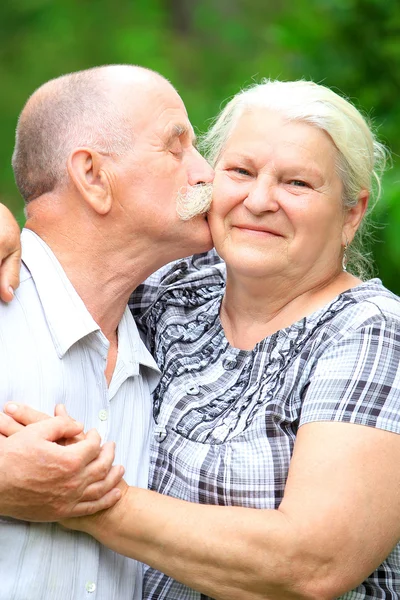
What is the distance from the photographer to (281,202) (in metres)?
2.72

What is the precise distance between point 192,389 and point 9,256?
70 centimetres

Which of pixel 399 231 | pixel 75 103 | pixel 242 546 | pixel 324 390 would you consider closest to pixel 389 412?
pixel 324 390

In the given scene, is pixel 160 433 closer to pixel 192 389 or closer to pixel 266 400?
pixel 192 389

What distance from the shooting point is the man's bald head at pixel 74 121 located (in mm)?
2680

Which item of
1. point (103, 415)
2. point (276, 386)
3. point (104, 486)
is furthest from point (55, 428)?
point (276, 386)

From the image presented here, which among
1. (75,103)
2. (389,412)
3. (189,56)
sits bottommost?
(189,56)

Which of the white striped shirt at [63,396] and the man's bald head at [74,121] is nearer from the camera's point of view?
the white striped shirt at [63,396]

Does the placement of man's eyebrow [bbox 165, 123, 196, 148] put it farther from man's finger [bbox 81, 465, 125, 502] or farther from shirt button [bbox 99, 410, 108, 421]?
man's finger [bbox 81, 465, 125, 502]

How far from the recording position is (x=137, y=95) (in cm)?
272

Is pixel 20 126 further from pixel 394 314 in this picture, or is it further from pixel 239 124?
pixel 394 314

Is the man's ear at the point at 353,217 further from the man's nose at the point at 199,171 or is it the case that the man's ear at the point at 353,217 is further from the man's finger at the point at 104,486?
the man's finger at the point at 104,486

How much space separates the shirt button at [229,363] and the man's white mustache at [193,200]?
18.3 inches

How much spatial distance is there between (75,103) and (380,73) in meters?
2.58

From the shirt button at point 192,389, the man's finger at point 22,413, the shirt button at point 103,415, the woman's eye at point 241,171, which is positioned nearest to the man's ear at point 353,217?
the woman's eye at point 241,171
